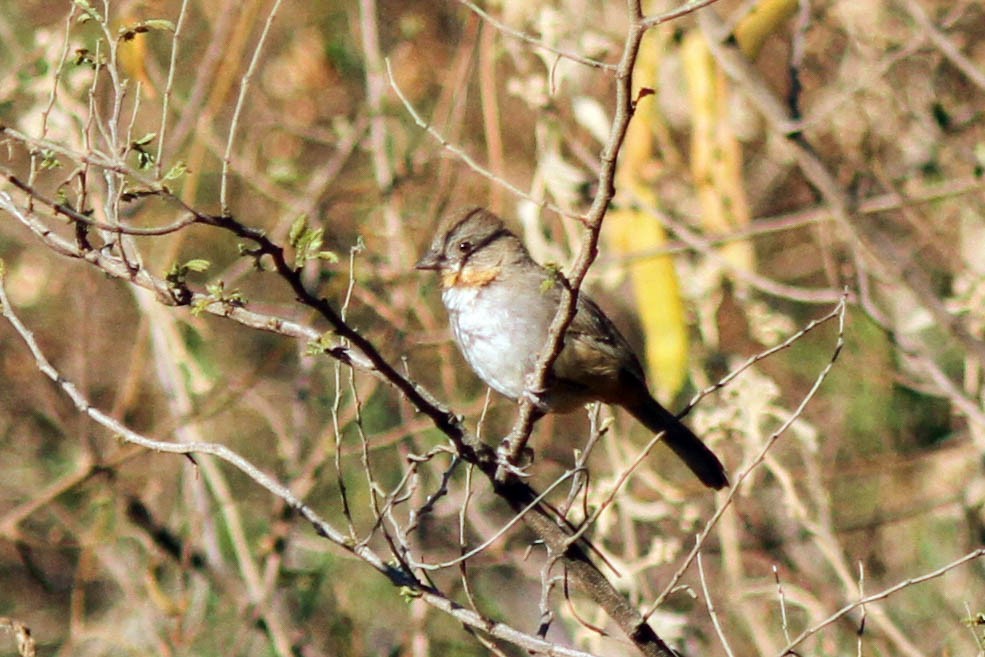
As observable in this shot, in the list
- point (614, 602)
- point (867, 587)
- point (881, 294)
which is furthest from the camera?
point (881, 294)

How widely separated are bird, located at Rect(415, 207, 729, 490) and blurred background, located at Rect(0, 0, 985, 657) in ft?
0.96

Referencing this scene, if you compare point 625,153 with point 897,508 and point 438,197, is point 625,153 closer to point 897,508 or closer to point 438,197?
point 438,197

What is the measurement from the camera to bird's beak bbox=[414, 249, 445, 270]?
5081 mm

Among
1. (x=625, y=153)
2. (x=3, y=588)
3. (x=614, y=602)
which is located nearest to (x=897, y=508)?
(x=625, y=153)

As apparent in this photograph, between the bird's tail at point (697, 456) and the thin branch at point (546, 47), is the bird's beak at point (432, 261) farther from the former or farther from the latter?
the thin branch at point (546, 47)

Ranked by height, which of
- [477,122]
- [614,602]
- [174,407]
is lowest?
[614,602]

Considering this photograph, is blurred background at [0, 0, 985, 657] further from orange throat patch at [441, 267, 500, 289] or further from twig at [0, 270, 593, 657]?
twig at [0, 270, 593, 657]

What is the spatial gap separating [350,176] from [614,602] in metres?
4.66

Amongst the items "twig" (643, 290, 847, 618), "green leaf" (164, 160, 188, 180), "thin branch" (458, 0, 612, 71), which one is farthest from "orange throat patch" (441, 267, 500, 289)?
"green leaf" (164, 160, 188, 180)

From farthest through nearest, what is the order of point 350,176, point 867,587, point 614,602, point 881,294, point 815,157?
1. point 350,176
2. point 881,294
3. point 867,587
4. point 815,157
5. point 614,602

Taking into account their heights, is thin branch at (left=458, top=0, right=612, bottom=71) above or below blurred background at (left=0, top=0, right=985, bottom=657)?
below

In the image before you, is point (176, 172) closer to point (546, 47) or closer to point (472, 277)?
point (546, 47)

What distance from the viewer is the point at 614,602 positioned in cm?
352

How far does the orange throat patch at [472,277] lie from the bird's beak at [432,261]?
0.05 metres
